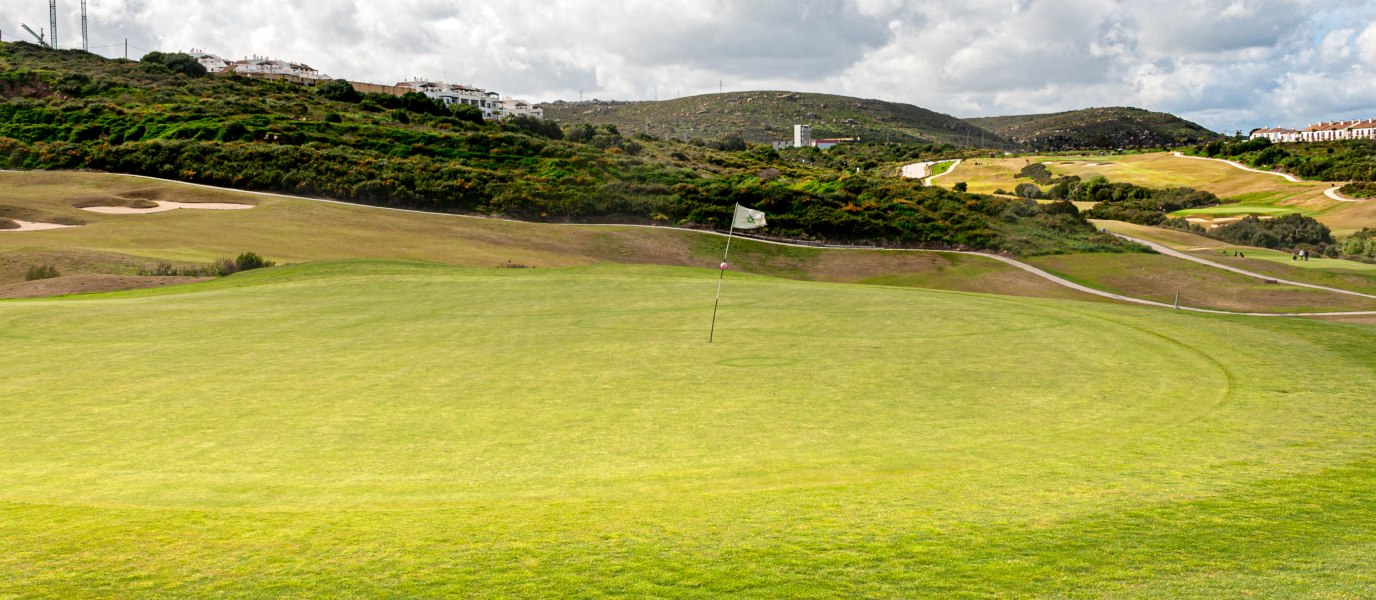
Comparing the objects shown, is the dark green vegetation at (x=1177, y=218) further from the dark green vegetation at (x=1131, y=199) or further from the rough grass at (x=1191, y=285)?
the rough grass at (x=1191, y=285)

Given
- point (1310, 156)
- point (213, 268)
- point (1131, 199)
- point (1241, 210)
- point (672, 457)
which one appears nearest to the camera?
point (672, 457)

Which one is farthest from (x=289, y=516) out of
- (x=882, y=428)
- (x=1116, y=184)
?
(x=1116, y=184)

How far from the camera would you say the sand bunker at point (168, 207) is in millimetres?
38094

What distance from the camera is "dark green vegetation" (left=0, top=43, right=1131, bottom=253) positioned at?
47469 mm

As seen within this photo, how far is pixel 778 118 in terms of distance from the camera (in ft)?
561

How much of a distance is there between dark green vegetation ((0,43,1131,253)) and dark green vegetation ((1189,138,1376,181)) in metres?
50.5

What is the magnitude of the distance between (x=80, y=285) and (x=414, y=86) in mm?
136663

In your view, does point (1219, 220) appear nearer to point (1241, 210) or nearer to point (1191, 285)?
point (1241, 210)

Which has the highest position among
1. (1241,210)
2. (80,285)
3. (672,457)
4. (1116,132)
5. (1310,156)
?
(1116,132)

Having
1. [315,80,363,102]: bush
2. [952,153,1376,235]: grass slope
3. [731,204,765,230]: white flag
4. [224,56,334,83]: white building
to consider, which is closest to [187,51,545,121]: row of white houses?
[224,56,334,83]: white building

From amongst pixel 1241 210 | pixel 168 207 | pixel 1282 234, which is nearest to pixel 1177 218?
pixel 1241 210

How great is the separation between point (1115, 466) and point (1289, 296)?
31.4 m

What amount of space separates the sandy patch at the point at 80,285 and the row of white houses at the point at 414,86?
114 meters

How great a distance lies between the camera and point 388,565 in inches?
196
